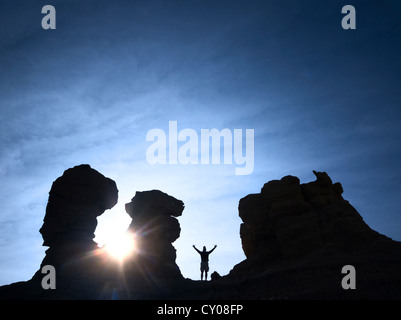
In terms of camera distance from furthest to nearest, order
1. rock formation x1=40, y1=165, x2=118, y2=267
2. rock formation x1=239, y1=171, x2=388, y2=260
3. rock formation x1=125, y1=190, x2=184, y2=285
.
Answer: rock formation x1=40, y1=165, x2=118, y2=267
rock formation x1=125, y1=190, x2=184, y2=285
rock formation x1=239, y1=171, x2=388, y2=260

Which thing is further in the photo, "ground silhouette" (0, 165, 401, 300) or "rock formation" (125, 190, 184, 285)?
"rock formation" (125, 190, 184, 285)

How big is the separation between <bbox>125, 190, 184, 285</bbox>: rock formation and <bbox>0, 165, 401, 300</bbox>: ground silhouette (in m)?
0.11

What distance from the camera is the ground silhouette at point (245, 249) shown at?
84.2 feet

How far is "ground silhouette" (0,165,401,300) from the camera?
84.2 feet

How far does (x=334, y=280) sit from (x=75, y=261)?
2601 cm

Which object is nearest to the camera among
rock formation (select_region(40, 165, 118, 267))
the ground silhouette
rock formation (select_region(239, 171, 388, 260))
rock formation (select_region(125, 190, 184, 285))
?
the ground silhouette

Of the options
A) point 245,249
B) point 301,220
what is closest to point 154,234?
point 245,249

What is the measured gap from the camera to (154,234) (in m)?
38.2

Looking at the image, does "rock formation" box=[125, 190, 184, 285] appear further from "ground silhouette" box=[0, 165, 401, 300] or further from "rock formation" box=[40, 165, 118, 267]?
"rock formation" box=[40, 165, 118, 267]

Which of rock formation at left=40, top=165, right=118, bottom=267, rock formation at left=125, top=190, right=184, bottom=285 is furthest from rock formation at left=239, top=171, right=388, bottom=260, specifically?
rock formation at left=40, top=165, right=118, bottom=267

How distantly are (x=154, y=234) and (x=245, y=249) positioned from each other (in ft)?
43.9

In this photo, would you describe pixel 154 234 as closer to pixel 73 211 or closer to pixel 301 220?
pixel 73 211
